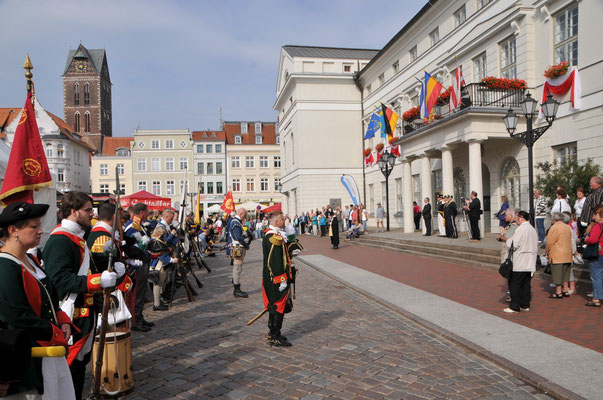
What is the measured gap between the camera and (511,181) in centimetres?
1848

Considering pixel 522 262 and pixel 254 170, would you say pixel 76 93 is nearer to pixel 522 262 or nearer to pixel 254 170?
pixel 254 170

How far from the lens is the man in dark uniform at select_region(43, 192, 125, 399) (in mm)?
3562

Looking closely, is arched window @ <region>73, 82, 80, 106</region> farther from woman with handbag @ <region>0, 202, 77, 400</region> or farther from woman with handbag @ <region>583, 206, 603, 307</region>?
woman with handbag @ <region>0, 202, 77, 400</region>

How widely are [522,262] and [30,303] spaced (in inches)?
285

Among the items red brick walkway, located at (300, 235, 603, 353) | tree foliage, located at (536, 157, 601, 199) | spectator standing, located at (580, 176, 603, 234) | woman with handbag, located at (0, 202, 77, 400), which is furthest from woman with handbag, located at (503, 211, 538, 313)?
woman with handbag, located at (0, 202, 77, 400)

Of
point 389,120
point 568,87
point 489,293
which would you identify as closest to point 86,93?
point 389,120

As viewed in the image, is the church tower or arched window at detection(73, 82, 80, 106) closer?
the church tower

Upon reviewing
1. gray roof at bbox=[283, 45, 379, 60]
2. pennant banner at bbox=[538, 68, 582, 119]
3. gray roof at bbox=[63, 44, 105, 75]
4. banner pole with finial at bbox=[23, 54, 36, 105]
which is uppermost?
gray roof at bbox=[63, 44, 105, 75]

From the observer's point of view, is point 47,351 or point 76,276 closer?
point 47,351

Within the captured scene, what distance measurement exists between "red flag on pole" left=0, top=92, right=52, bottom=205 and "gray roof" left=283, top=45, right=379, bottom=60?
132 ft

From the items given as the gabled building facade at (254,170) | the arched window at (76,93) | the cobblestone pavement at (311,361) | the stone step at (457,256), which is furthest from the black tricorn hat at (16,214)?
the arched window at (76,93)

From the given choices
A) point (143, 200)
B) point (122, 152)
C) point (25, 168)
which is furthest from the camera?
point (122, 152)

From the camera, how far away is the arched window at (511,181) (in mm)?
18094

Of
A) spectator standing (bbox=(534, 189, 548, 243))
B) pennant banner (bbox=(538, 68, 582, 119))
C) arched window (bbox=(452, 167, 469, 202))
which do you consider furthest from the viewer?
arched window (bbox=(452, 167, 469, 202))
